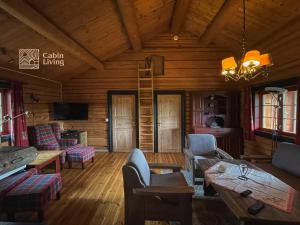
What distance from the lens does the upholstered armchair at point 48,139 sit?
4.36 meters

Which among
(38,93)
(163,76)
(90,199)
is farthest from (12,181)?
(163,76)

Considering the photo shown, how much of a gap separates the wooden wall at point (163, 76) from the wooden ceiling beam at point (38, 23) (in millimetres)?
1979

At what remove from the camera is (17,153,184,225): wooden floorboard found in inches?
99.6

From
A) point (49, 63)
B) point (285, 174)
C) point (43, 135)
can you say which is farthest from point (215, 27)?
point (43, 135)

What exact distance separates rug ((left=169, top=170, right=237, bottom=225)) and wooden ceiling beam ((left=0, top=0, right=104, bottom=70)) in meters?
2.92

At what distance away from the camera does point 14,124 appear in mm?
3922

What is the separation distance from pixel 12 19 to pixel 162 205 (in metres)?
2.83

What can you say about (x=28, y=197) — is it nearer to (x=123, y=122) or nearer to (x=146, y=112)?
(x=123, y=122)

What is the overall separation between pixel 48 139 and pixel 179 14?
13.2 ft

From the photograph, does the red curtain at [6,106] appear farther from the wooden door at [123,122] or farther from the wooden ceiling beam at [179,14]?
the wooden ceiling beam at [179,14]

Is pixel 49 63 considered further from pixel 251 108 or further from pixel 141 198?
pixel 251 108

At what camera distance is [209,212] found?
2641 millimetres

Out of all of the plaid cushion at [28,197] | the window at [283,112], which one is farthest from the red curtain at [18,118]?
the window at [283,112]

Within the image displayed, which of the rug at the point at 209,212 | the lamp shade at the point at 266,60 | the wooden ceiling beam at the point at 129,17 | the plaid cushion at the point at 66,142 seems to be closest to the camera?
the lamp shade at the point at 266,60
